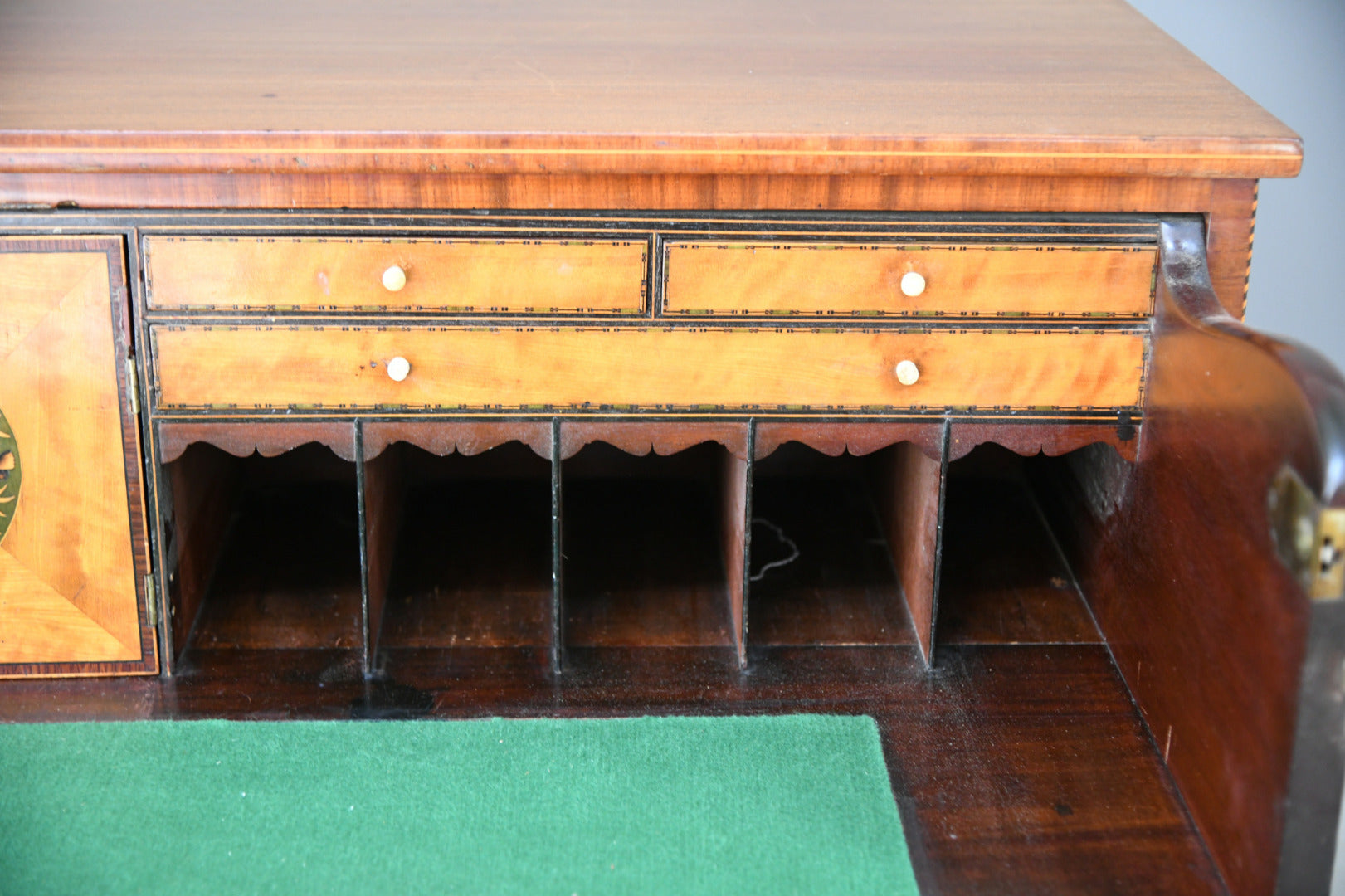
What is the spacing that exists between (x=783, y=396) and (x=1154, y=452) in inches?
19.8

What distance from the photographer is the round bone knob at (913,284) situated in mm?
1745

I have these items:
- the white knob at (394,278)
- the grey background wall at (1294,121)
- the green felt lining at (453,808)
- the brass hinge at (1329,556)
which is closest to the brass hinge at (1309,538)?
the brass hinge at (1329,556)

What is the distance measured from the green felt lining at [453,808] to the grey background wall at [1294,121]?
56.3 inches

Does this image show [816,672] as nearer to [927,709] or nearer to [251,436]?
[927,709]

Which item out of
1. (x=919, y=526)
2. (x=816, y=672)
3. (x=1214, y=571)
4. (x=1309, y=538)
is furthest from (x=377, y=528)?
(x=1309, y=538)

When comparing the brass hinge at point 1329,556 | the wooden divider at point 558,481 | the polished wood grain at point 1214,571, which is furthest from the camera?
the wooden divider at point 558,481

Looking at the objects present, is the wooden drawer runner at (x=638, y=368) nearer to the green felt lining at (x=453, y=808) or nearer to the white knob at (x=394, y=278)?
the white knob at (x=394, y=278)

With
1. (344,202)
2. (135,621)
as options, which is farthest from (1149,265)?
(135,621)

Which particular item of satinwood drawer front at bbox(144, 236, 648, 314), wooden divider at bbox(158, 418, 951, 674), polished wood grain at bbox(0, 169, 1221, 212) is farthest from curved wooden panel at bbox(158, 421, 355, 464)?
polished wood grain at bbox(0, 169, 1221, 212)

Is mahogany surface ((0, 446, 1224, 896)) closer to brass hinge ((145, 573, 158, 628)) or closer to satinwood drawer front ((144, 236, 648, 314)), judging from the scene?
brass hinge ((145, 573, 158, 628))

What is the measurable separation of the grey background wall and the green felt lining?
1431mm

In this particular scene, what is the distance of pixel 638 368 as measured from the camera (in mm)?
1796

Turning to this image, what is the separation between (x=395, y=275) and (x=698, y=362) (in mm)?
412

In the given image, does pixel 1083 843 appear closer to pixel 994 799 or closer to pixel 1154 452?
pixel 994 799
